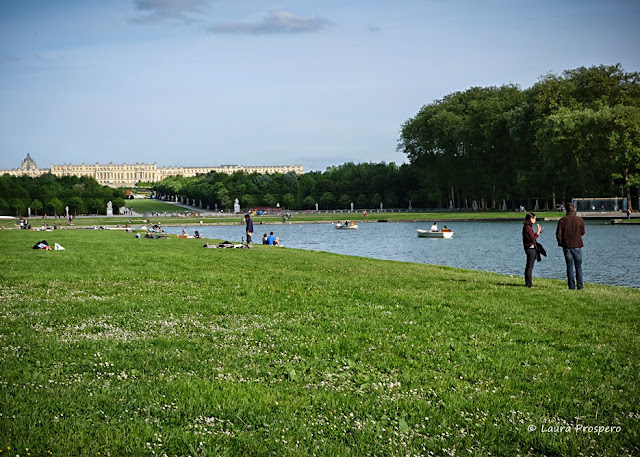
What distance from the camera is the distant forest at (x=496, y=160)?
80625 millimetres

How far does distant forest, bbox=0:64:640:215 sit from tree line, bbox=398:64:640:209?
0.56 ft

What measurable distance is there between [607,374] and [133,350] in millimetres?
6910

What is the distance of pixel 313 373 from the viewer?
864 cm

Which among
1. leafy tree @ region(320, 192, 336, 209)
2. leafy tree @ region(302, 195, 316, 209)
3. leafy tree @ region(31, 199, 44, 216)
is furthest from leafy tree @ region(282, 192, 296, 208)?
leafy tree @ region(31, 199, 44, 216)

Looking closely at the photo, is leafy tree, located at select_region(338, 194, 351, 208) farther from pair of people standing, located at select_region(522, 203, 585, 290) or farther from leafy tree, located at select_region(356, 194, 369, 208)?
pair of people standing, located at select_region(522, 203, 585, 290)

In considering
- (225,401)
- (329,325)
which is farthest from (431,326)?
(225,401)

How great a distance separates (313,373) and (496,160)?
102914 mm

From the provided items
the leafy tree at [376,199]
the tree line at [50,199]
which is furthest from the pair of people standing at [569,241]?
the tree line at [50,199]

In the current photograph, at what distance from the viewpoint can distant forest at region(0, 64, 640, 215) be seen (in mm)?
80625

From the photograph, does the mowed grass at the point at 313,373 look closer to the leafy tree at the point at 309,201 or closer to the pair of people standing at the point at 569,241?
the pair of people standing at the point at 569,241

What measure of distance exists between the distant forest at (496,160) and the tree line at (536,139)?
0.17m

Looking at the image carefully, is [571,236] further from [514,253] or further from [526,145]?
[526,145]

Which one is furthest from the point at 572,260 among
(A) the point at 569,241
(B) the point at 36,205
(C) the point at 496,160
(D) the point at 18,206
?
(B) the point at 36,205

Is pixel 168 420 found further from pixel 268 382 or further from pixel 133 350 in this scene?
pixel 133 350
